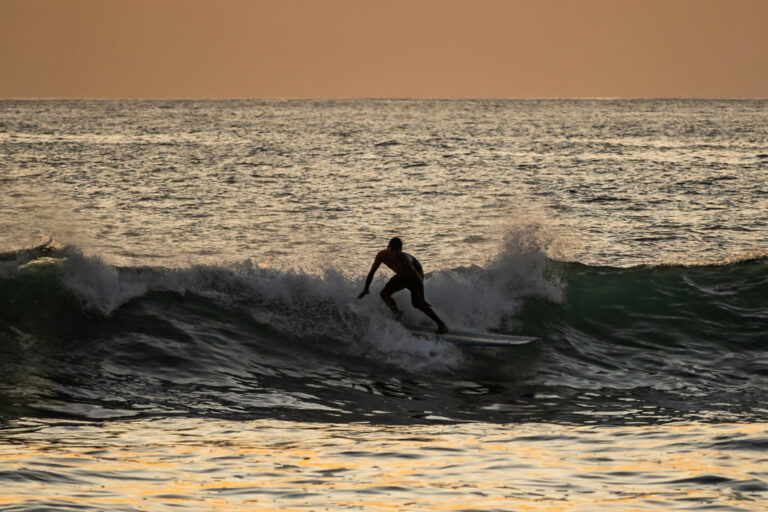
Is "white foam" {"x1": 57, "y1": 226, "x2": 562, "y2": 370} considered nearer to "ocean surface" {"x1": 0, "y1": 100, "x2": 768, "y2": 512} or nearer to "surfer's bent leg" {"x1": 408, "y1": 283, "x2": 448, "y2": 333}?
"ocean surface" {"x1": 0, "y1": 100, "x2": 768, "y2": 512}

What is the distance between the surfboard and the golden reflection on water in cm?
393

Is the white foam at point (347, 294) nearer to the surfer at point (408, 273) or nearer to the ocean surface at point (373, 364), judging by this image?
the ocean surface at point (373, 364)

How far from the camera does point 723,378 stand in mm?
15008

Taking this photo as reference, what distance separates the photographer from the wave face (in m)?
12.7

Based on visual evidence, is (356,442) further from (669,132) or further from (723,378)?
(669,132)

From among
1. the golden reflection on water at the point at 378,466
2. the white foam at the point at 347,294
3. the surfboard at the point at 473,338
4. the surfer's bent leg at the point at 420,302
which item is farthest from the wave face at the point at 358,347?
the golden reflection on water at the point at 378,466

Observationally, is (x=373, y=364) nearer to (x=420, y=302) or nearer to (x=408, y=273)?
(x=420, y=302)

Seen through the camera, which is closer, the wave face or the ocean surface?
the ocean surface

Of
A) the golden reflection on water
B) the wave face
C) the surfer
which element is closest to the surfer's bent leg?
the surfer

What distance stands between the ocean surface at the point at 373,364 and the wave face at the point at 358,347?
0.05 metres

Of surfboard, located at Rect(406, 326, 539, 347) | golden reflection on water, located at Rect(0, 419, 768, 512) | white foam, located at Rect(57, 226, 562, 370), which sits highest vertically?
white foam, located at Rect(57, 226, 562, 370)

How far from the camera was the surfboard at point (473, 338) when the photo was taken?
15.4m

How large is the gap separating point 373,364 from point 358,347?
66 cm

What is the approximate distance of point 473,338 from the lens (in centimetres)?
1541
